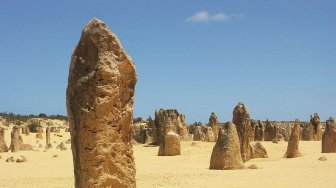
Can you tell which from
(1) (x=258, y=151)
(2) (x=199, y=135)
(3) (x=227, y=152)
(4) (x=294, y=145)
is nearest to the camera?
(3) (x=227, y=152)

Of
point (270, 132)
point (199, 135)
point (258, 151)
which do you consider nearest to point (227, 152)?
point (258, 151)

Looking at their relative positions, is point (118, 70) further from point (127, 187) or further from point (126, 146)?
point (127, 187)

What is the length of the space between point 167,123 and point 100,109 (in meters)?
24.0

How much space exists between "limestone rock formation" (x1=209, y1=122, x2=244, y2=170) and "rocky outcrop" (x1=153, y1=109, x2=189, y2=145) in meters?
13.5

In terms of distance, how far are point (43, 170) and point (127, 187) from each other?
12.1 metres

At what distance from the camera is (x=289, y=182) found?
12289mm

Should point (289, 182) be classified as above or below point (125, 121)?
below

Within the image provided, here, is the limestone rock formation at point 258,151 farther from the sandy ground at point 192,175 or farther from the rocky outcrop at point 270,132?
the rocky outcrop at point 270,132

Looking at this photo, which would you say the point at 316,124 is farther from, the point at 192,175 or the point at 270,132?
the point at 192,175

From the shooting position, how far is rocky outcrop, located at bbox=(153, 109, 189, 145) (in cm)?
3050

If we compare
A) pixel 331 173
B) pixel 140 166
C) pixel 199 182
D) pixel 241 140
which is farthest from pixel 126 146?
pixel 241 140

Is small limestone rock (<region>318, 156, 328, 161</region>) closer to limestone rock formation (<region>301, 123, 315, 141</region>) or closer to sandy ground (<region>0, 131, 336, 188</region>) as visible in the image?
sandy ground (<region>0, 131, 336, 188</region>)

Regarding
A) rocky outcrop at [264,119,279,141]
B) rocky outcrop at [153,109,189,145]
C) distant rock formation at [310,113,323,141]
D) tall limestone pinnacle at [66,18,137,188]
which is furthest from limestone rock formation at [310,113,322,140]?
tall limestone pinnacle at [66,18,137,188]

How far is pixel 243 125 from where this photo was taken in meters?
19.8
